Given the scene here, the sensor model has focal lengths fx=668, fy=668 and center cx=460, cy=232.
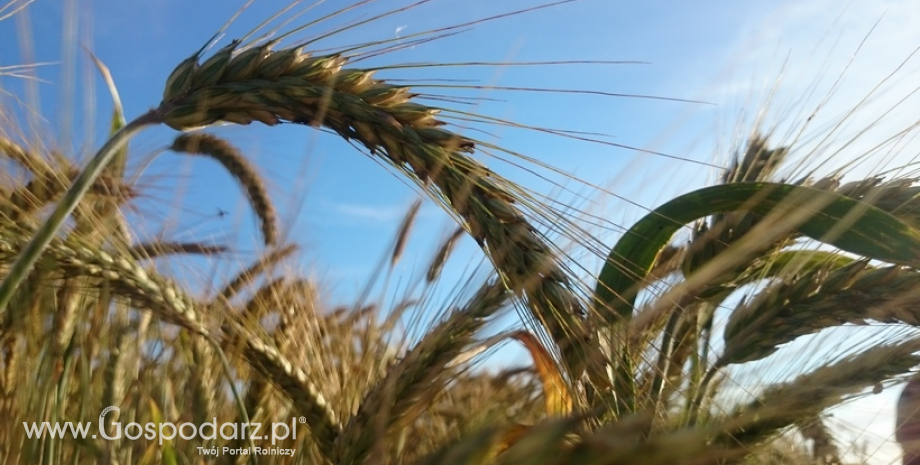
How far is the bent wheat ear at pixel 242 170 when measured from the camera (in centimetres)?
204

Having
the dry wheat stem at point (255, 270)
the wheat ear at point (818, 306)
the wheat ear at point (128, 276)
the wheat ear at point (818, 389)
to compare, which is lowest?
the wheat ear at point (818, 389)

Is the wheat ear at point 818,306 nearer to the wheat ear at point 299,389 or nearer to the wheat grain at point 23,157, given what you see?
the wheat ear at point 299,389

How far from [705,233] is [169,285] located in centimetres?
112

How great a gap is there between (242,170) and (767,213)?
180cm

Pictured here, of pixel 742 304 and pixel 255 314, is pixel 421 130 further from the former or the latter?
pixel 255 314

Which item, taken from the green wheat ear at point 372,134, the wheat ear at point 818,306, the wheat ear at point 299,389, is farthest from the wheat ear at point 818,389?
the wheat ear at point 299,389

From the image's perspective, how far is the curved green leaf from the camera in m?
1.04

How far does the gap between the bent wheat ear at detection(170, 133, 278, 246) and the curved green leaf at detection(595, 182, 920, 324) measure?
1214mm

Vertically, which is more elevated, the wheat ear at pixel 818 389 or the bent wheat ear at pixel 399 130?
the bent wheat ear at pixel 399 130

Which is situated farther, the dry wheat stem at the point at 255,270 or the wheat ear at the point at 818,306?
the dry wheat stem at the point at 255,270

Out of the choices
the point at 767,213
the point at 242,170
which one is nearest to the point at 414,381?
the point at 767,213

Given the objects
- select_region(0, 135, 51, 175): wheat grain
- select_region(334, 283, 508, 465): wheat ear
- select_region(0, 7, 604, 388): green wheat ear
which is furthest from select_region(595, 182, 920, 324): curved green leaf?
select_region(0, 135, 51, 175): wheat grain

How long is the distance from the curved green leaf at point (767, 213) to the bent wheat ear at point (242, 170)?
1214 mm

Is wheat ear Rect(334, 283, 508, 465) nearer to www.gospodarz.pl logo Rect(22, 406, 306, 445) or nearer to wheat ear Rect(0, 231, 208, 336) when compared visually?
www.gospodarz.pl logo Rect(22, 406, 306, 445)
